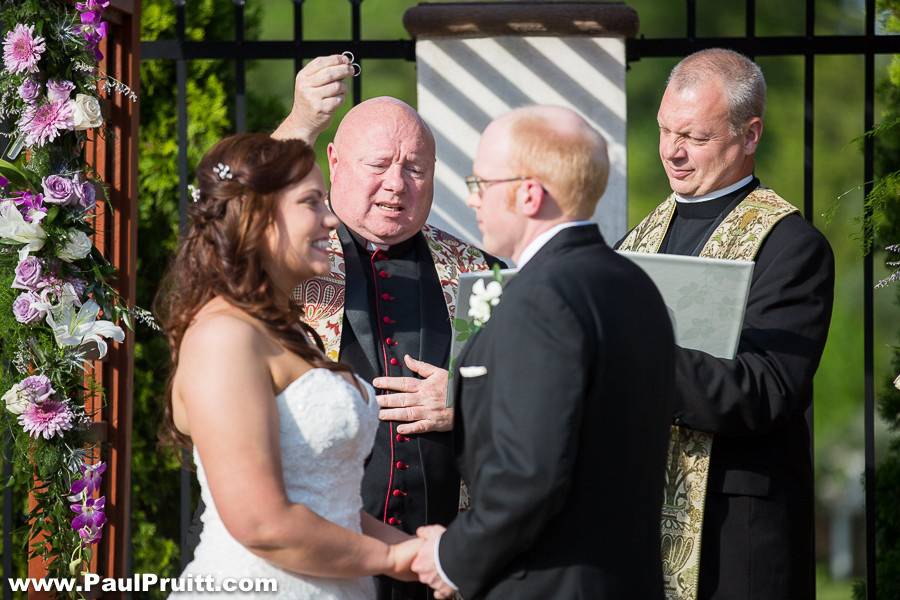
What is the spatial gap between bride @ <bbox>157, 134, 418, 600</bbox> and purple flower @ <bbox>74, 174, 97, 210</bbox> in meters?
1.13

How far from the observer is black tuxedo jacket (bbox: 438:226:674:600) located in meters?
2.28

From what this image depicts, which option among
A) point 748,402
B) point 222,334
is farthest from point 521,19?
point 222,334

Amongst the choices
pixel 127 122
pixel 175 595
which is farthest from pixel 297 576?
pixel 127 122

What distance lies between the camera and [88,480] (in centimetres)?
375

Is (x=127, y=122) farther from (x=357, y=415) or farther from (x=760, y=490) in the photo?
(x=760, y=490)

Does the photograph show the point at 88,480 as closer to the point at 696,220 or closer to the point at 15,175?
the point at 15,175

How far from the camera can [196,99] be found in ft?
20.1

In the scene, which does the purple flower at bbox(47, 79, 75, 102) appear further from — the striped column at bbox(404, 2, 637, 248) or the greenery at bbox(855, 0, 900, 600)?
the greenery at bbox(855, 0, 900, 600)

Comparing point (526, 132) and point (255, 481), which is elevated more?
point (526, 132)

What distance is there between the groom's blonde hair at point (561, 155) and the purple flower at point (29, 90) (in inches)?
72.7

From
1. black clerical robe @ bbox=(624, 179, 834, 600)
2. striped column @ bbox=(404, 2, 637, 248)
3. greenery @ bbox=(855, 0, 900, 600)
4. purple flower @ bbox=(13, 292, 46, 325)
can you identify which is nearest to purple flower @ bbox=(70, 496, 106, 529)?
purple flower @ bbox=(13, 292, 46, 325)

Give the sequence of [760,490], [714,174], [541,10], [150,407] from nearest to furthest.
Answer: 1. [760,490]
2. [714,174]
3. [541,10]
4. [150,407]

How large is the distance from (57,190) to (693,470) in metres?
2.00

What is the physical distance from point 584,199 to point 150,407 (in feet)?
13.2
